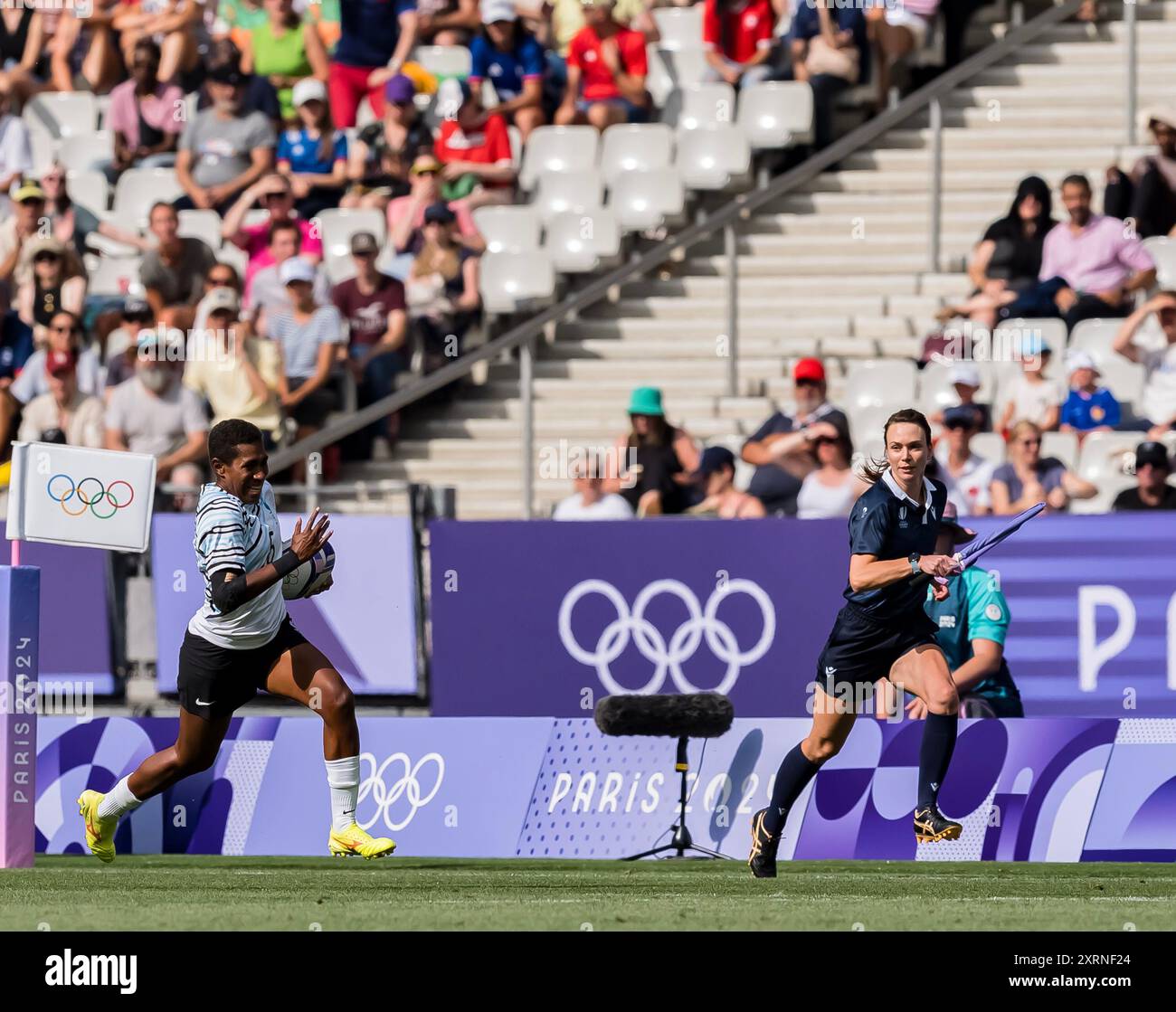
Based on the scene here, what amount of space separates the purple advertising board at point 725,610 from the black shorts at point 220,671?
446cm

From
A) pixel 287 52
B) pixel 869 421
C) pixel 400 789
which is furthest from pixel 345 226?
pixel 400 789

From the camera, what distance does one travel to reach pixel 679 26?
20844 millimetres

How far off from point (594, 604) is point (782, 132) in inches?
207

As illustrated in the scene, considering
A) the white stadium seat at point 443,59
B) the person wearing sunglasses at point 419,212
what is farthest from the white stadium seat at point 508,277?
the white stadium seat at point 443,59

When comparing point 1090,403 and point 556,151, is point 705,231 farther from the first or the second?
point 1090,403

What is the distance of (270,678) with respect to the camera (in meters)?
11.5

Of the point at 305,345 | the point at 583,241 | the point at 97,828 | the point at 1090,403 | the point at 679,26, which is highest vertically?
the point at 679,26

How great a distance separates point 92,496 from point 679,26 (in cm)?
942

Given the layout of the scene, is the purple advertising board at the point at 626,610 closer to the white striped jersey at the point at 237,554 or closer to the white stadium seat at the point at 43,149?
the white striped jersey at the point at 237,554

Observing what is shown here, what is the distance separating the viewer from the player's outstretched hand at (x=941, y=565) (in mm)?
10805

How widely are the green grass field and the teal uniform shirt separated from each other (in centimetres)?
150

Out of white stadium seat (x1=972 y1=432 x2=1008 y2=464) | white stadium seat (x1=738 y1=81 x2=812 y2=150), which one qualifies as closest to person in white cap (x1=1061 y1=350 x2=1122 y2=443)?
white stadium seat (x1=972 y1=432 x2=1008 y2=464)

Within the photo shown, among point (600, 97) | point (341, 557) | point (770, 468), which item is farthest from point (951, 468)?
point (600, 97)

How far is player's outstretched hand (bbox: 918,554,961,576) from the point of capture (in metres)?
10.8
